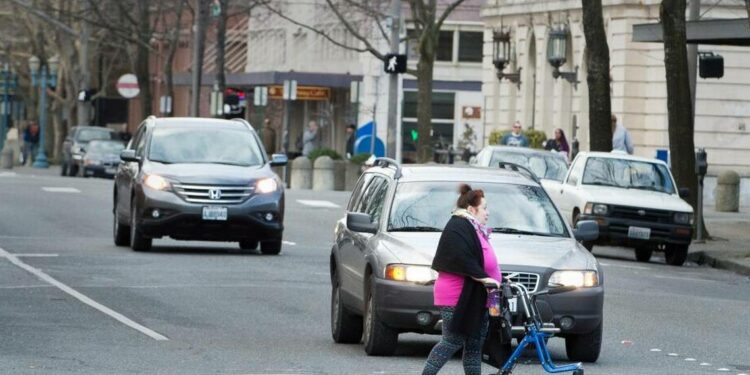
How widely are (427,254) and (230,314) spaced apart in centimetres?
430

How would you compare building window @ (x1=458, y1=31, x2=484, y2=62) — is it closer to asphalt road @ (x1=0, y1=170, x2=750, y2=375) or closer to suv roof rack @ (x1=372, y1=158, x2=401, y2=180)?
asphalt road @ (x1=0, y1=170, x2=750, y2=375)

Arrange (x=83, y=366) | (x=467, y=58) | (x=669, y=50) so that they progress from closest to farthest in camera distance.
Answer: (x=83, y=366), (x=669, y=50), (x=467, y=58)

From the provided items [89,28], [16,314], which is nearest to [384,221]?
[16,314]

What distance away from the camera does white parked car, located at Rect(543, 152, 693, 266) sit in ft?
95.5

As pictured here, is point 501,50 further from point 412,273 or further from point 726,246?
point 412,273

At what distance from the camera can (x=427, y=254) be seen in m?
14.4

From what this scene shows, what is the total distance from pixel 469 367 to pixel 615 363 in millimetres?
2961

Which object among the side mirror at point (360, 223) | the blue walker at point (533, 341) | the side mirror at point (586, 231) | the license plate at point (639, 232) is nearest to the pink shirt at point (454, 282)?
the blue walker at point (533, 341)

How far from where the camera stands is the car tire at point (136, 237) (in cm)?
2569

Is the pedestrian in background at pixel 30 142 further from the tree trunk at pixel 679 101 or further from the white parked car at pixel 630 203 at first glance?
the white parked car at pixel 630 203

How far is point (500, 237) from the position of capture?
48.6 feet

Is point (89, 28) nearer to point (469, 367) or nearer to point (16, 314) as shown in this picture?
point (16, 314)

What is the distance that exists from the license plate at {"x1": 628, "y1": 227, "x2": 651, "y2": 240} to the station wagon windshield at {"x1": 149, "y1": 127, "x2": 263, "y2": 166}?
5790 millimetres

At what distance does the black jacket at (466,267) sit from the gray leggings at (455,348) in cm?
5
